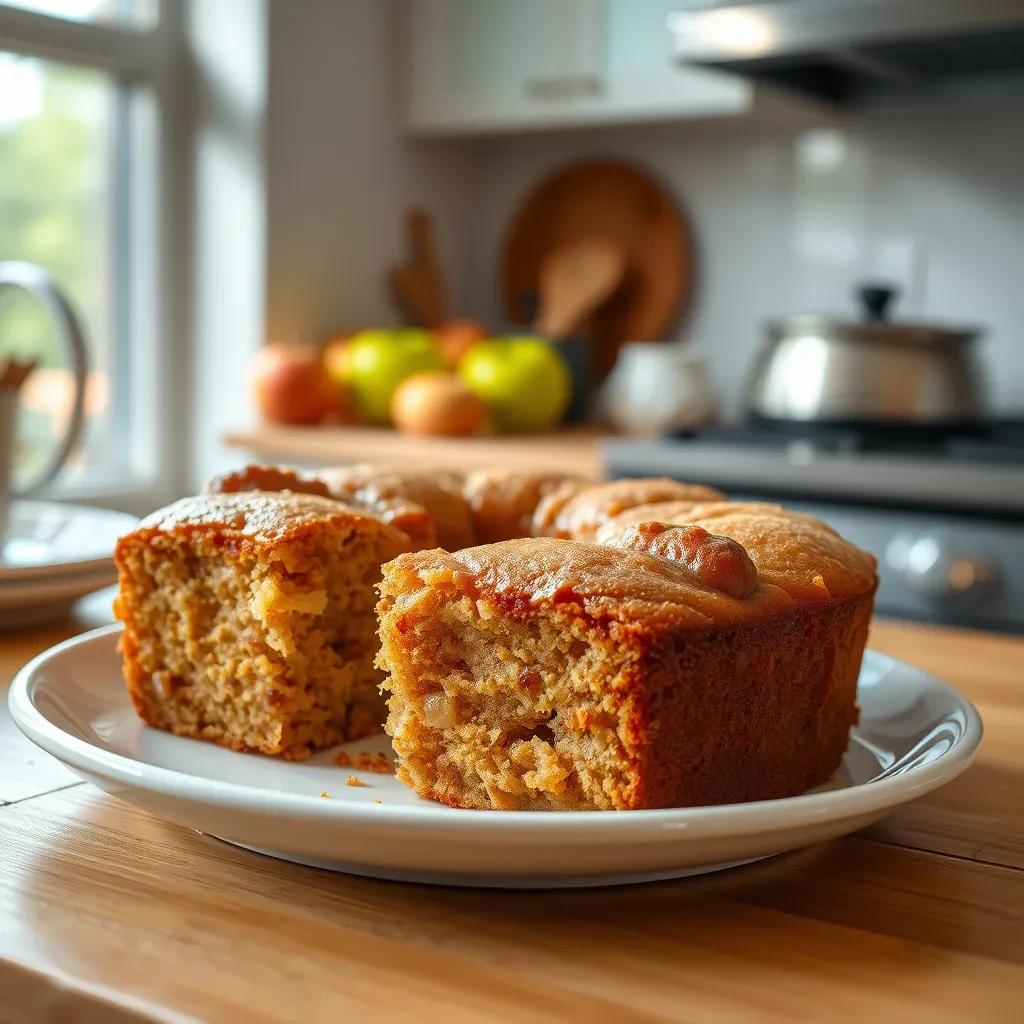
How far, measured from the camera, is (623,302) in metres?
3.07

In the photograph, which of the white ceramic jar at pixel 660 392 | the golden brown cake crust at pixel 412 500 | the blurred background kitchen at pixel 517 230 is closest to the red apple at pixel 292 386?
the blurred background kitchen at pixel 517 230

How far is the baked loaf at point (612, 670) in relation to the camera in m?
0.69

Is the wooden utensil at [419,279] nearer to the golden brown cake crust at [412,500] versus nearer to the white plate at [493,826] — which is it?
the golden brown cake crust at [412,500]

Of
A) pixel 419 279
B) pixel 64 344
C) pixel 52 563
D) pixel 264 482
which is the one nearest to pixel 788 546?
pixel 264 482

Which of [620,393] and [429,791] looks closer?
[429,791]

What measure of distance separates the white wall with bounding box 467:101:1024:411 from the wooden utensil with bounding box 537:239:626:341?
210 millimetres

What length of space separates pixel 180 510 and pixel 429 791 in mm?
296

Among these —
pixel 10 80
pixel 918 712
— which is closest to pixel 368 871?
pixel 918 712

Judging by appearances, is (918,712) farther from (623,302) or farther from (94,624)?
(623,302)

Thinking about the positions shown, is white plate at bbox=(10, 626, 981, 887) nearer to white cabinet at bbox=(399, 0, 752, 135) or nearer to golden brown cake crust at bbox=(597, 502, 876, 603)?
golden brown cake crust at bbox=(597, 502, 876, 603)

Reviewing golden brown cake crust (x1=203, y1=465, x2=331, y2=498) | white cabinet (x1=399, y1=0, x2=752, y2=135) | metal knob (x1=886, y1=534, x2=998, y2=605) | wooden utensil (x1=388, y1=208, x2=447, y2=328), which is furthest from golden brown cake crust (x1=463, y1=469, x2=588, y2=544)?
wooden utensil (x1=388, y1=208, x2=447, y2=328)

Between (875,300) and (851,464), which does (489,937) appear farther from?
(875,300)

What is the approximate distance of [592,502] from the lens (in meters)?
1.02

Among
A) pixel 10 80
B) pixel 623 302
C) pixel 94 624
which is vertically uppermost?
pixel 10 80
